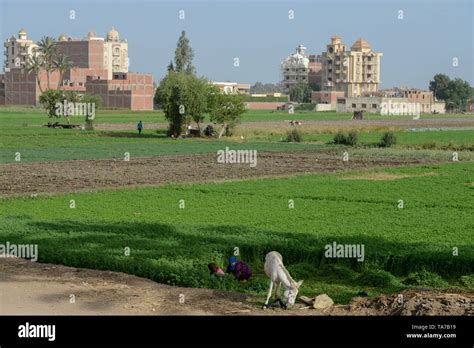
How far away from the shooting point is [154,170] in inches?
1527

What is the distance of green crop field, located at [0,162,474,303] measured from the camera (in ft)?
56.4

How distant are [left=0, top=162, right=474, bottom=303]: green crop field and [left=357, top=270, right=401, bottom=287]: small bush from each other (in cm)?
3

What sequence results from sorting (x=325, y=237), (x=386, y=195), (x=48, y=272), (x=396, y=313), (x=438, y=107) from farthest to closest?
(x=438, y=107)
(x=386, y=195)
(x=325, y=237)
(x=48, y=272)
(x=396, y=313)

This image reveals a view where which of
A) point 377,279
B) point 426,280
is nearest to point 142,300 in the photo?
point 377,279

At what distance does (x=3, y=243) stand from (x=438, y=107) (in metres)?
175

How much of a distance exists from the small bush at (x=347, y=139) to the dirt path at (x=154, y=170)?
31.5 feet

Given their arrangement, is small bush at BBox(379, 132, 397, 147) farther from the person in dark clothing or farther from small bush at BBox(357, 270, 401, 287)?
the person in dark clothing

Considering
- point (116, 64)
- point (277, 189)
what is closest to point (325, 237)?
point (277, 189)

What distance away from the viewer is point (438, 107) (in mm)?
187000

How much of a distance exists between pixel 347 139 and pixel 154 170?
23028mm

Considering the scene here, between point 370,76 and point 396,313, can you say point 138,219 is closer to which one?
point 396,313
